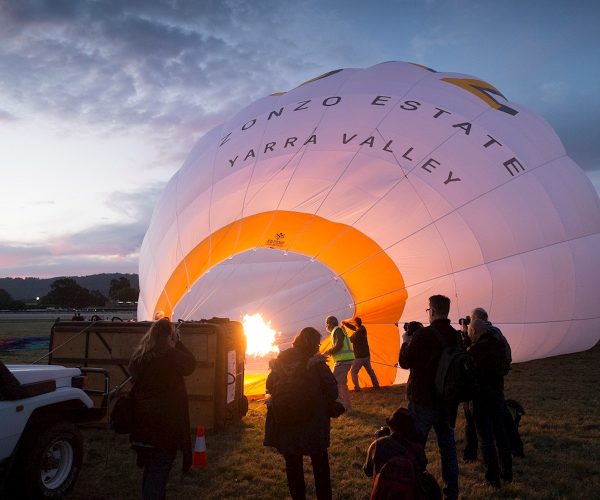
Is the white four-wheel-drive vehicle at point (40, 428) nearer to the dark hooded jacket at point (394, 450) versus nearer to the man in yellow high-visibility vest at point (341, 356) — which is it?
the dark hooded jacket at point (394, 450)

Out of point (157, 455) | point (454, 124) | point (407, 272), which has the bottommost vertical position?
point (157, 455)

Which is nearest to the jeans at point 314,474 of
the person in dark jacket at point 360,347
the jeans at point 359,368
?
the person in dark jacket at point 360,347

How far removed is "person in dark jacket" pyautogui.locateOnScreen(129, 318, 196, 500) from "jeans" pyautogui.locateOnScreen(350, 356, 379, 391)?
4.94 meters

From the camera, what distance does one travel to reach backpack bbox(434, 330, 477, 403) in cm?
380

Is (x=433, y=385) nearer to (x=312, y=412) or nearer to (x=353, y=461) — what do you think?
(x=312, y=412)

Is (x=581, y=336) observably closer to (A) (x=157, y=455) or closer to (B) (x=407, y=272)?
(B) (x=407, y=272)

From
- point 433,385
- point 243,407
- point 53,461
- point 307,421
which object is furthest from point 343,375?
point 53,461

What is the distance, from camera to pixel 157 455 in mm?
3357

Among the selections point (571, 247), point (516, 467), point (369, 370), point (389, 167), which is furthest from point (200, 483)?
point (571, 247)

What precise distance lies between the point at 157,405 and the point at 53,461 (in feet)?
5.27

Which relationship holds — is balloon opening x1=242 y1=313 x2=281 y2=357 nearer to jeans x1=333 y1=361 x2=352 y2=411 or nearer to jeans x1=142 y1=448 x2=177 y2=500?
jeans x1=333 y1=361 x2=352 y2=411

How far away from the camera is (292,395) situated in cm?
356

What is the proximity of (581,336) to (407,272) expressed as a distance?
13.6ft

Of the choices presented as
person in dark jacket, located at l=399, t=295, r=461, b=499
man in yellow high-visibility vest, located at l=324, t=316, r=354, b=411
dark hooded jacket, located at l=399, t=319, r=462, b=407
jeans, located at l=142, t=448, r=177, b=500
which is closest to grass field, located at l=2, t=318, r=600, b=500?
man in yellow high-visibility vest, located at l=324, t=316, r=354, b=411
